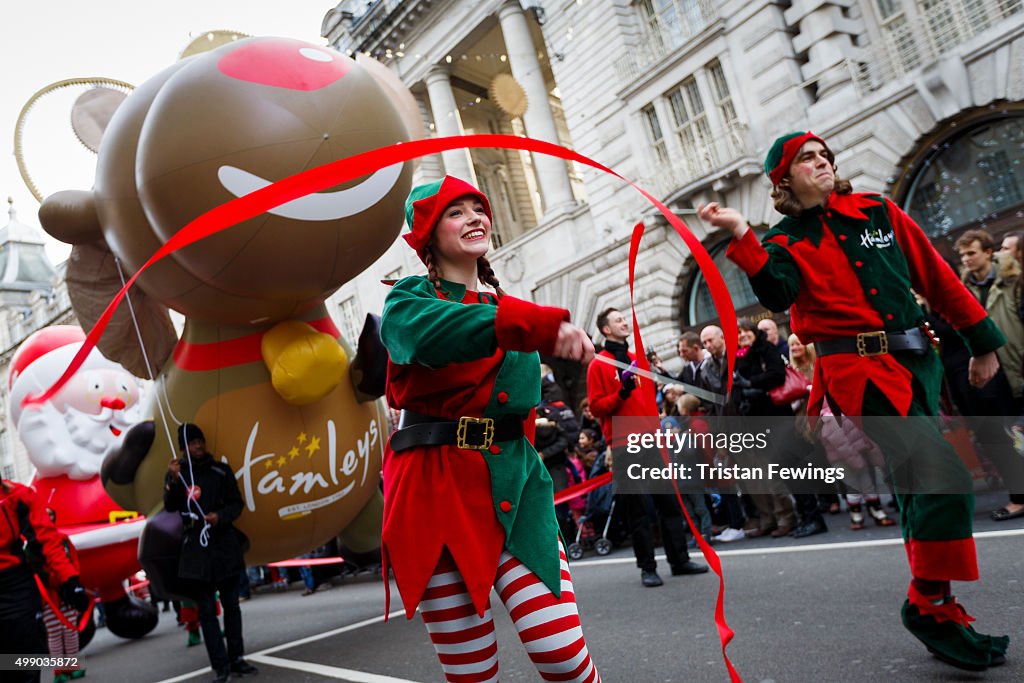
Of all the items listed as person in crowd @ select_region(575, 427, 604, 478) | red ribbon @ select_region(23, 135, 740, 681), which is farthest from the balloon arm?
person in crowd @ select_region(575, 427, 604, 478)

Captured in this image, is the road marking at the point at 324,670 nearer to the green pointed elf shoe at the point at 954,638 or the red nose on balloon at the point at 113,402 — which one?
the green pointed elf shoe at the point at 954,638

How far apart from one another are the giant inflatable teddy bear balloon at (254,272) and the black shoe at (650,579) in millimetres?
1864

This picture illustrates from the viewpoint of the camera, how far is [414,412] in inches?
84.4

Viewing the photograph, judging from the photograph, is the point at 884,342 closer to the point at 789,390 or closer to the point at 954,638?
the point at 954,638

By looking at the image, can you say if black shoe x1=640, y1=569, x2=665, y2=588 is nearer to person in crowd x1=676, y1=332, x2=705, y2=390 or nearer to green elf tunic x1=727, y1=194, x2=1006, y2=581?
person in crowd x1=676, y1=332, x2=705, y2=390

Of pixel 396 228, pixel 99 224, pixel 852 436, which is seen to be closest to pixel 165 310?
pixel 99 224

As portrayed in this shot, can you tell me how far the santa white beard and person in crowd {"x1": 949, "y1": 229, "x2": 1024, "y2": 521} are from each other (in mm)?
7902

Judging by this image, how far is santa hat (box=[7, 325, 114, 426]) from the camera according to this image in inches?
342

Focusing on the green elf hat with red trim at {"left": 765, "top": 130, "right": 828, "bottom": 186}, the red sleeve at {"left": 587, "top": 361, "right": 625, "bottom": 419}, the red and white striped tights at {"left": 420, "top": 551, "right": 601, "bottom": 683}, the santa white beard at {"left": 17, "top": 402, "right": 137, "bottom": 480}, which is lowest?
the red and white striped tights at {"left": 420, "top": 551, "right": 601, "bottom": 683}

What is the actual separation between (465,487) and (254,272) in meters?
2.58

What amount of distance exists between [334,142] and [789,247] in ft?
7.51

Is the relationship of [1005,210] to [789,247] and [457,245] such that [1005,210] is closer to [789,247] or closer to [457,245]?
[789,247]

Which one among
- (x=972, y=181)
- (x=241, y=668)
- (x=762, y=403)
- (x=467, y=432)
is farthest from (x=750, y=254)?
(x=972, y=181)

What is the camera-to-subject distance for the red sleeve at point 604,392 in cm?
517
